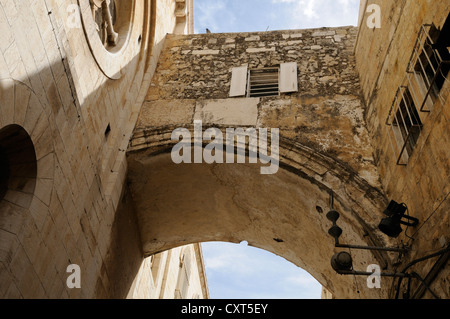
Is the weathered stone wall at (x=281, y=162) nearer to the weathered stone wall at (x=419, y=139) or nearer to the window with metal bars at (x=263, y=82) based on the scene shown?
the window with metal bars at (x=263, y=82)

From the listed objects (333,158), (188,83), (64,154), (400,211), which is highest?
(188,83)

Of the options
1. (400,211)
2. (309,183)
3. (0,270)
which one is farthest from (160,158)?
(400,211)

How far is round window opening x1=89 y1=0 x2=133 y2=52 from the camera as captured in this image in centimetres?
550

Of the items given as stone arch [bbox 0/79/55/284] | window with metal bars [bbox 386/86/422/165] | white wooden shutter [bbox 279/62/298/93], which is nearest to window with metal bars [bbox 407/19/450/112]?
window with metal bars [bbox 386/86/422/165]

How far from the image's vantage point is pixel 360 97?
6.17 meters

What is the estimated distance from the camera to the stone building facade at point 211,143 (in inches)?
146

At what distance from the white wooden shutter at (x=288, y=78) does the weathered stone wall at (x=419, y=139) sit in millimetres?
1003

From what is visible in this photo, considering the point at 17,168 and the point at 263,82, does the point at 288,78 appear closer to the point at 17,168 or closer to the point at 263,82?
the point at 263,82

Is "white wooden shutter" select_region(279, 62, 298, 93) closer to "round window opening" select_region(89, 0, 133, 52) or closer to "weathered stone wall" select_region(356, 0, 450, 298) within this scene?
"weathered stone wall" select_region(356, 0, 450, 298)

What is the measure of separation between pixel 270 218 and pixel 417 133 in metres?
2.57

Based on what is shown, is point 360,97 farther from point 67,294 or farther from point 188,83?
point 67,294
